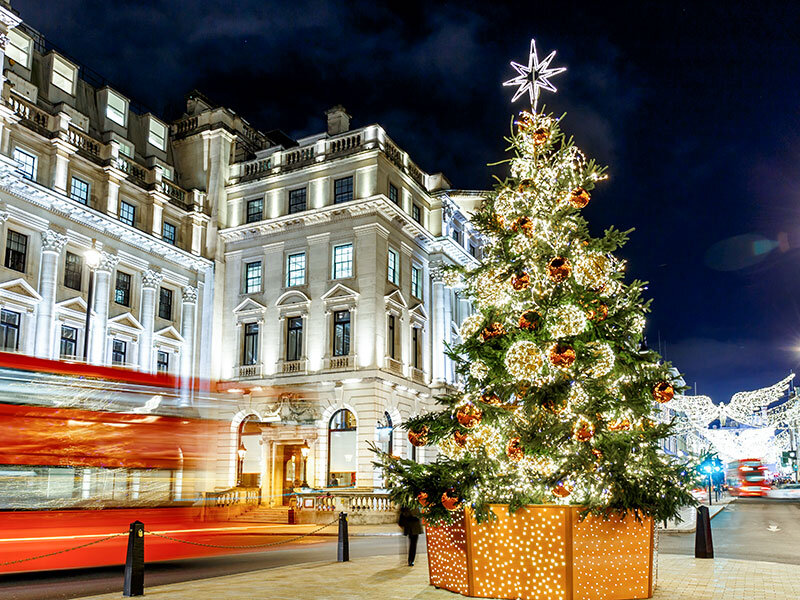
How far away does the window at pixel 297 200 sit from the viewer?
40719mm

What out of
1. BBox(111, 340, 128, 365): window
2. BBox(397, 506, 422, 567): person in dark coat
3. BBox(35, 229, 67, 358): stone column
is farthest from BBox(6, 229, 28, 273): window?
BBox(397, 506, 422, 567): person in dark coat

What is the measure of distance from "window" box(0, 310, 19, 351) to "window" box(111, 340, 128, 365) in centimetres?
523

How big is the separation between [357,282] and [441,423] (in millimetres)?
27196

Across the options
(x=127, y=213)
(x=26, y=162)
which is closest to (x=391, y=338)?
(x=127, y=213)

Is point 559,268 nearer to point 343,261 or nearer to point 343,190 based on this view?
point 343,261

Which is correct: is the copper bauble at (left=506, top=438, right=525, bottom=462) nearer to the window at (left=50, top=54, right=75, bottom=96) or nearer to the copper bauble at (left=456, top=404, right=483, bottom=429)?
the copper bauble at (left=456, top=404, right=483, bottom=429)

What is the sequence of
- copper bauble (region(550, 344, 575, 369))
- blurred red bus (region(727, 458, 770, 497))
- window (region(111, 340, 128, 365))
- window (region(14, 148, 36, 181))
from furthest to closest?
blurred red bus (region(727, 458, 770, 497))
window (region(111, 340, 128, 365))
window (region(14, 148, 36, 181))
copper bauble (region(550, 344, 575, 369))

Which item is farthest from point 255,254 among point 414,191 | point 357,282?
point 414,191

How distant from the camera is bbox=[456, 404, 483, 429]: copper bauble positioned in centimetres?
1051

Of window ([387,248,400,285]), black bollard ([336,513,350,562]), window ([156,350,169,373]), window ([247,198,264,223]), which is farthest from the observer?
window ([247,198,264,223])

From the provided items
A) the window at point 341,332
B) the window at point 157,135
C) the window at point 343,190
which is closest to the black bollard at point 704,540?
the window at point 341,332

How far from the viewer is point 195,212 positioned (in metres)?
41.9

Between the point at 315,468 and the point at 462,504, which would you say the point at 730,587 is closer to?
the point at 462,504

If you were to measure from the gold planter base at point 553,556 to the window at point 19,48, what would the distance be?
114 feet
